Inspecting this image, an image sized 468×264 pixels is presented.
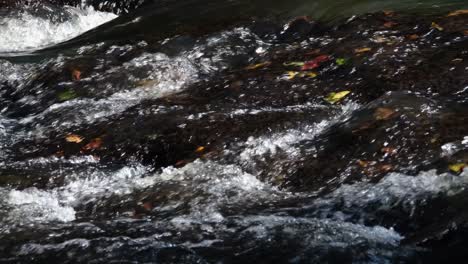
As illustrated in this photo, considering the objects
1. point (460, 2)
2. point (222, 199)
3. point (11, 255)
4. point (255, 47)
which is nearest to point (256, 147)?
point (222, 199)

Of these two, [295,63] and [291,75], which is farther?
[295,63]

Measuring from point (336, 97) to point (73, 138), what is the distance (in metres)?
2.50

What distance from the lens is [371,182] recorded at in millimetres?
5074

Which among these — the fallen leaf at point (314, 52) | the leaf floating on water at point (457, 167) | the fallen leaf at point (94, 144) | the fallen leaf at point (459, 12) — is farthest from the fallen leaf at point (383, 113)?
the fallen leaf at point (459, 12)

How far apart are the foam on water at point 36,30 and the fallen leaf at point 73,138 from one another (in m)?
5.61

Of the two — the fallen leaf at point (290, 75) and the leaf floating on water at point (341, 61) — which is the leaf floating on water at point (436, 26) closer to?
the leaf floating on water at point (341, 61)

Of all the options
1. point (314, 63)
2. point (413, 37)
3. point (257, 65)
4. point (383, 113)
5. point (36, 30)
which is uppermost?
point (383, 113)

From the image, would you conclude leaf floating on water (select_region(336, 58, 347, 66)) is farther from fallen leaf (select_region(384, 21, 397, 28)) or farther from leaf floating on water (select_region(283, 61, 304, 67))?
fallen leaf (select_region(384, 21, 397, 28))

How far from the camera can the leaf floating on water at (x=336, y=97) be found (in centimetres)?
670

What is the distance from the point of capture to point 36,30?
13094 mm

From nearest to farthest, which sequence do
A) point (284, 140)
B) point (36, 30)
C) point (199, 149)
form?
point (284, 140) → point (199, 149) → point (36, 30)

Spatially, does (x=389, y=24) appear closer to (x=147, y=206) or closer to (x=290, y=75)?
(x=290, y=75)

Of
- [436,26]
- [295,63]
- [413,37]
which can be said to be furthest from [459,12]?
[295,63]

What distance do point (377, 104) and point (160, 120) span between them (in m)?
2.05
